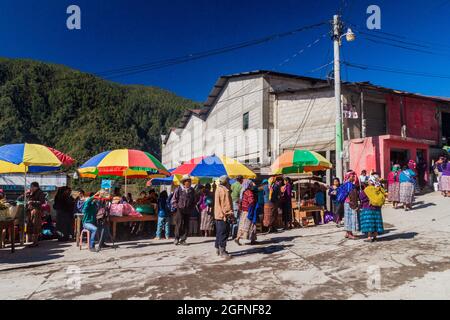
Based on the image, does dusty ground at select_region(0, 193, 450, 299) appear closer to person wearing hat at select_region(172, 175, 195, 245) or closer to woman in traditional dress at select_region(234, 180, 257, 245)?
woman in traditional dress at select_region(234, 180, 257, 245)

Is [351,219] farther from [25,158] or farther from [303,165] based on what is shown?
[25,158]

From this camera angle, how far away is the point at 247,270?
6.18 metres

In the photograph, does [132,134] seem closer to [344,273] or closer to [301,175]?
[301,175]

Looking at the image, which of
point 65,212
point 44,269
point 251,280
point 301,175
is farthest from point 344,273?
point 301,175

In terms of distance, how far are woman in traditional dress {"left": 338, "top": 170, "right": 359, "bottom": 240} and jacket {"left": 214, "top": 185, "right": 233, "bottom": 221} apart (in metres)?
3.20

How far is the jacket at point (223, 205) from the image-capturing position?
7259 millimetres

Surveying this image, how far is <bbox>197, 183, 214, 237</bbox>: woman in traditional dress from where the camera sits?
428 inches

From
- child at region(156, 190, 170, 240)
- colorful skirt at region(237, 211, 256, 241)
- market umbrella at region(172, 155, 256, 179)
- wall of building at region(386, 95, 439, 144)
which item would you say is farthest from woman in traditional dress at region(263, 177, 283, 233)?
wall of building at region(386, 95, 439, 144)

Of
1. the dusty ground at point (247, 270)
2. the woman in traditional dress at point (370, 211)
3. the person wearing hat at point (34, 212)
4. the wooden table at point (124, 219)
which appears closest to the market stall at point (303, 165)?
the dusty ground at point (247, 270)

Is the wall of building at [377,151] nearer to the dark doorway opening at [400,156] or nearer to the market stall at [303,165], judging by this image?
the dark doorway opening at [400,156]

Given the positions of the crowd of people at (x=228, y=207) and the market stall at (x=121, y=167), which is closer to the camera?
the crowd of people at (x=228, y=207)

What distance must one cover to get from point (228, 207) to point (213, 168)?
359 centimetres
